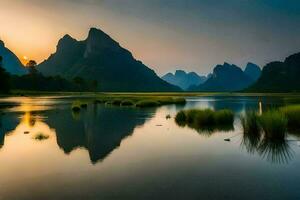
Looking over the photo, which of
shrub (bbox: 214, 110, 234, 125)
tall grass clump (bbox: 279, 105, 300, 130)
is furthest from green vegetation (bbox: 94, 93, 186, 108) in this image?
tall grass clump (bbox: 279, 105, 300, 130)

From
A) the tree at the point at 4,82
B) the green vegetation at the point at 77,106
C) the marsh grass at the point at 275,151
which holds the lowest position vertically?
the marsh grass at the point at 275,151

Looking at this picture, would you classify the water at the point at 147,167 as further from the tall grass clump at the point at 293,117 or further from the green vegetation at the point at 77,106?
the green vegetation at the point at 77,106

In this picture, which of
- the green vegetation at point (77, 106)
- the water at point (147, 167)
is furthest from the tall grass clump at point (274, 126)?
the green vegetation at point (77, 106)

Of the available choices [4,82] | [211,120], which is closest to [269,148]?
[211,120]

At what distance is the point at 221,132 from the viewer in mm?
32469

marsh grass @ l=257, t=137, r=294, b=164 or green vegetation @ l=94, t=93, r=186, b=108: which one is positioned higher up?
green vegetation @ l=94, t=93, r=186, b=108

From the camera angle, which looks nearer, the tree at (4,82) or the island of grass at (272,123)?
the island of grass at (272,123)

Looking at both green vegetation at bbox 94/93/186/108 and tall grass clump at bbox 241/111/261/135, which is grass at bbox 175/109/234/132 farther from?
green vegetation at bbox 94/93/186/108

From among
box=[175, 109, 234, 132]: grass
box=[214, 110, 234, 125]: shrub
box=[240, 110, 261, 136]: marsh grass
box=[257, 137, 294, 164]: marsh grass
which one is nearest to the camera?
box=[257, 137, 294, 164]: marsh grass

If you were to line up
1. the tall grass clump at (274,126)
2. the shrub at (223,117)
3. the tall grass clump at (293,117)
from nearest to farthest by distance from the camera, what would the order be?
the tall grass clump at (274,126), the tall grass clump at (293,117), the shrub at (223,117)

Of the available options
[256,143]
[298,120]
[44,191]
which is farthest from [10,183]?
[298,120]

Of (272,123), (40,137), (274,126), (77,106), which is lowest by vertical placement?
(40,137)

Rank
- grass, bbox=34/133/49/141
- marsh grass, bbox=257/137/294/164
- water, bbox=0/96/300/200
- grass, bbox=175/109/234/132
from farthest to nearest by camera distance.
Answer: grass, bbox=175/109/234/132 < grass, bbox=34/133/49/141 < marsh grass, bbox=257/137/294/164 < water, bbox=0/96/300/200

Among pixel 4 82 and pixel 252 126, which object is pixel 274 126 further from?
pixel 4 82
